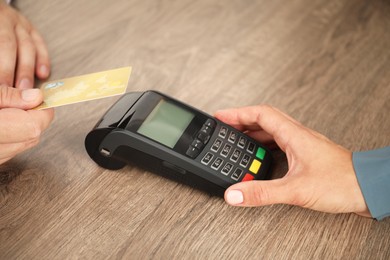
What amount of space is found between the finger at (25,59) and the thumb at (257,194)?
1.41ft

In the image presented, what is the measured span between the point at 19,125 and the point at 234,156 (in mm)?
298

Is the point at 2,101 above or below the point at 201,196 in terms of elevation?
above

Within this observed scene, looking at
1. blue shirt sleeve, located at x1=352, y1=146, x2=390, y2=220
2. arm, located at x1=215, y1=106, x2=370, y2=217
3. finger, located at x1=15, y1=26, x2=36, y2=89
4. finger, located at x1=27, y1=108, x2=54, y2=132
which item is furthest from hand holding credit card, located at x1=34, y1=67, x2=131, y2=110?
blue shirt sleeve, located at x1=352, y1=146, x2=390, y2=220

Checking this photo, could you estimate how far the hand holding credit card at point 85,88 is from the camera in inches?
23.2

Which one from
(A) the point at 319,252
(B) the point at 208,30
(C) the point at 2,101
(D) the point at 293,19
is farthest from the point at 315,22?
(C) the point at 2,101

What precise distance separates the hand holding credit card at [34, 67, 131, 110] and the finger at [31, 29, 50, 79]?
152mm

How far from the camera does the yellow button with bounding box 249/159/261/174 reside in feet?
2.01

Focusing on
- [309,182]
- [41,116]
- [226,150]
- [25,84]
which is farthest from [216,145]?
[25,84]

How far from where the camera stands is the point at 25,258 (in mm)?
524

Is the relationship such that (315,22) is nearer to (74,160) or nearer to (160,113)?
(160,113)

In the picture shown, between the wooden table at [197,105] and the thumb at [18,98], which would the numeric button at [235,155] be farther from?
the thumb at [18,98]

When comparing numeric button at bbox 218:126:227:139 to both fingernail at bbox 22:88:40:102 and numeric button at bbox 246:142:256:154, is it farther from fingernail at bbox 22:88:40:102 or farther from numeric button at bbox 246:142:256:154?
fingernail at bbox 22:88:40:102

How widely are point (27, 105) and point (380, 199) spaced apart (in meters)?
0.49


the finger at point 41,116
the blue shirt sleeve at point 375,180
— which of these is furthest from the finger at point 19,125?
the blue shirt sleeve at point 375,180
